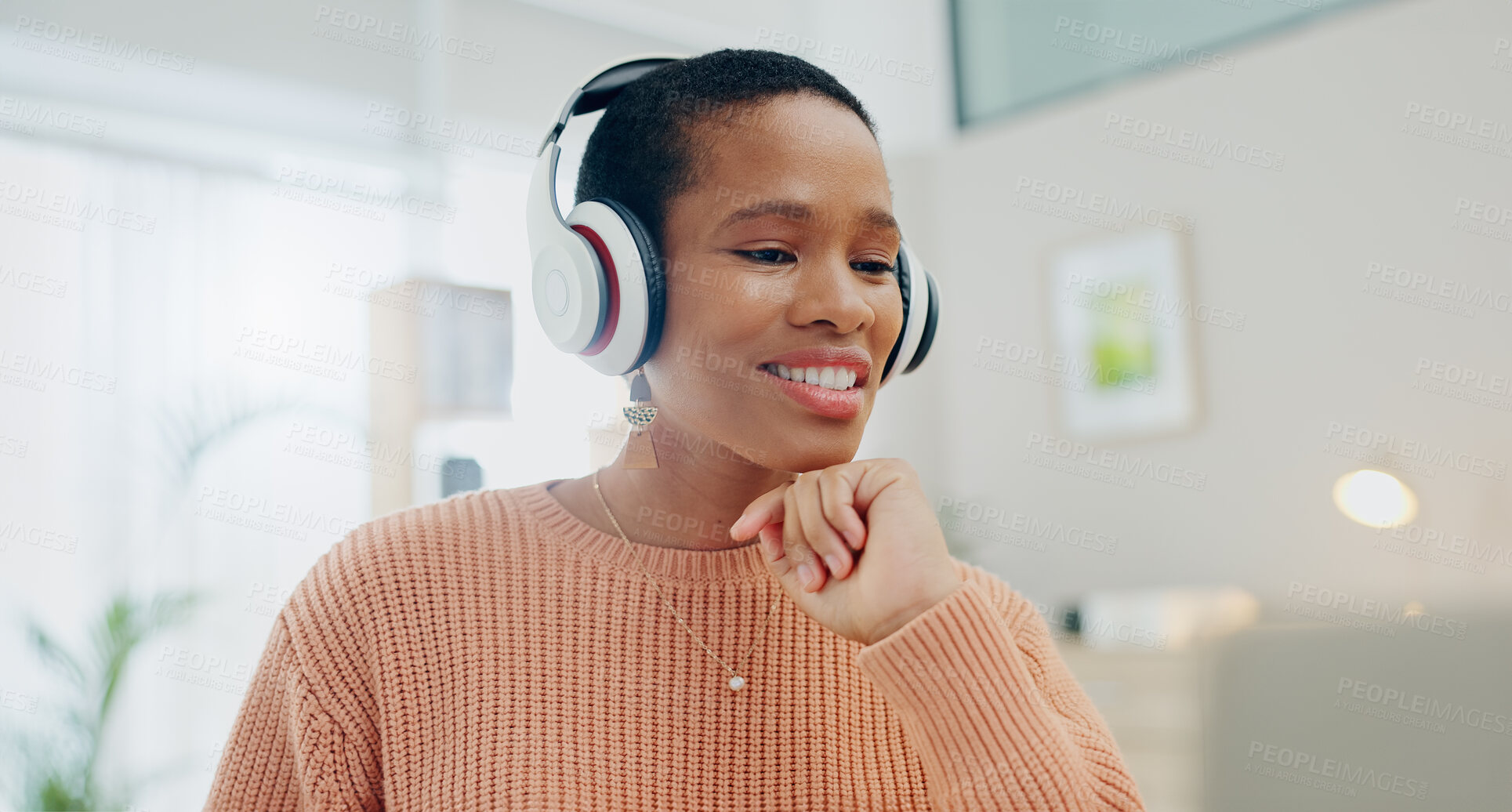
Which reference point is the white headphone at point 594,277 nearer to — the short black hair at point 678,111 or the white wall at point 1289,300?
the short black hair at point 678,111

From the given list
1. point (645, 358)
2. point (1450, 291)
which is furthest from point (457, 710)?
point (1450, 291)

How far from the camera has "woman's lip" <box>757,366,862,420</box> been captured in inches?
35.0

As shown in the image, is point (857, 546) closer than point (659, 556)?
Yes

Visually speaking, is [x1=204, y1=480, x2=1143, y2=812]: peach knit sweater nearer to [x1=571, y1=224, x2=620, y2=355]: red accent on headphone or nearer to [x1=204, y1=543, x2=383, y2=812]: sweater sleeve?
[x1=204, y1=543, x2=383, y2=812]: sweater sleeve

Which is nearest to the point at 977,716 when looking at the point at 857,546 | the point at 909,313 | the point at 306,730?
the point at 857,546

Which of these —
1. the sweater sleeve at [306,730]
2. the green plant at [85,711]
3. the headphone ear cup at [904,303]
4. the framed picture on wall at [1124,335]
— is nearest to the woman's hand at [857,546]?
the headphone ear cup at [904,303]

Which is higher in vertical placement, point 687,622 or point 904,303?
point 904,303

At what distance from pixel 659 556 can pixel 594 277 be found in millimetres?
285

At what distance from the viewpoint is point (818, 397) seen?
35.1 inches

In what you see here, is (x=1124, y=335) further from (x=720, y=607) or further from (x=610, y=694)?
(x=610, y=694)

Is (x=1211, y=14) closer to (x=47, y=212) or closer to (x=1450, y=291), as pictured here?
(x=1450, y=291)

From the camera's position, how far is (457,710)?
0.94 m

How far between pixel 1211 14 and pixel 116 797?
3.88 m

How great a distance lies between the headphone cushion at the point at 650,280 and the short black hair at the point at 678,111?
0.09 feet
